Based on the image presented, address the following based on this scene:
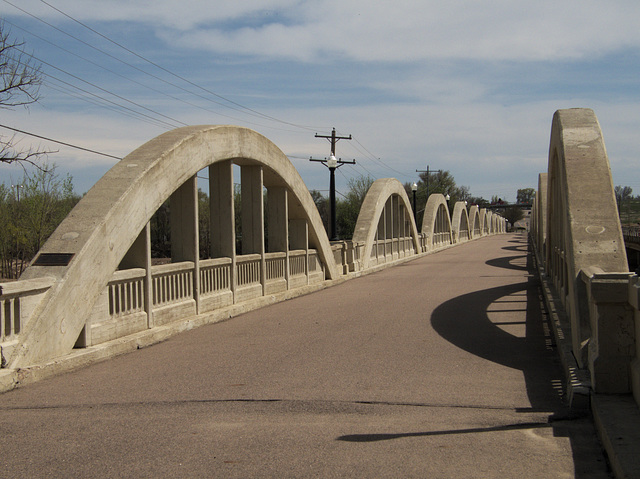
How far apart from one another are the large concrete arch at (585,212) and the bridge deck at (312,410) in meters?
0.89

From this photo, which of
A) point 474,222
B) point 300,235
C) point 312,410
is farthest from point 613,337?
point 474,222

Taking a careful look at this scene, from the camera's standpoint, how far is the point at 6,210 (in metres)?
20.0

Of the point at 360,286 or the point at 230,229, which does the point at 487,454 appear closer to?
the point at 230,229

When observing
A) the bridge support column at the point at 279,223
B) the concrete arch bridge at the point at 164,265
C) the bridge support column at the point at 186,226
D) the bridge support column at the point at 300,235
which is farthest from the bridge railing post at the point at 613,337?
the bridge support column at the point at 300,235

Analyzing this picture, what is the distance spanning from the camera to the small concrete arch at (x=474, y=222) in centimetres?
7525

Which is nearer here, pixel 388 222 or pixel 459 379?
pixel 459 379

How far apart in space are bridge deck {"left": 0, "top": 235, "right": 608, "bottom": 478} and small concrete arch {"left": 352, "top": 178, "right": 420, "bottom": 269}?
1449 cm

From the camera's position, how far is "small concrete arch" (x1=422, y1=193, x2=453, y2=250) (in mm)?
41875

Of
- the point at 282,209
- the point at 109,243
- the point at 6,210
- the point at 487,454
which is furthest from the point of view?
the point at 6,210

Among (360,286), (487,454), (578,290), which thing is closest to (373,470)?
(487,454)

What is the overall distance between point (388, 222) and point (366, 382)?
2580cm

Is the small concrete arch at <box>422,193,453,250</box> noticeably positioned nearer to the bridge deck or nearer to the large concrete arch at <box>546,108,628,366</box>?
the large concrete arch at <box>546,108,628,366</box>

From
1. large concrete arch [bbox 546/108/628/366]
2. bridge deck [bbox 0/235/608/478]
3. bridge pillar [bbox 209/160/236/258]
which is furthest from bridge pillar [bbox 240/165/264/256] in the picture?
large concrete arch [bbox 546/108/628/366]

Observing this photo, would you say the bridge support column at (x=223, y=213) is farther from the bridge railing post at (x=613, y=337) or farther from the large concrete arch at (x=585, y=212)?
the bridge railing post at (x=613, y=337)
